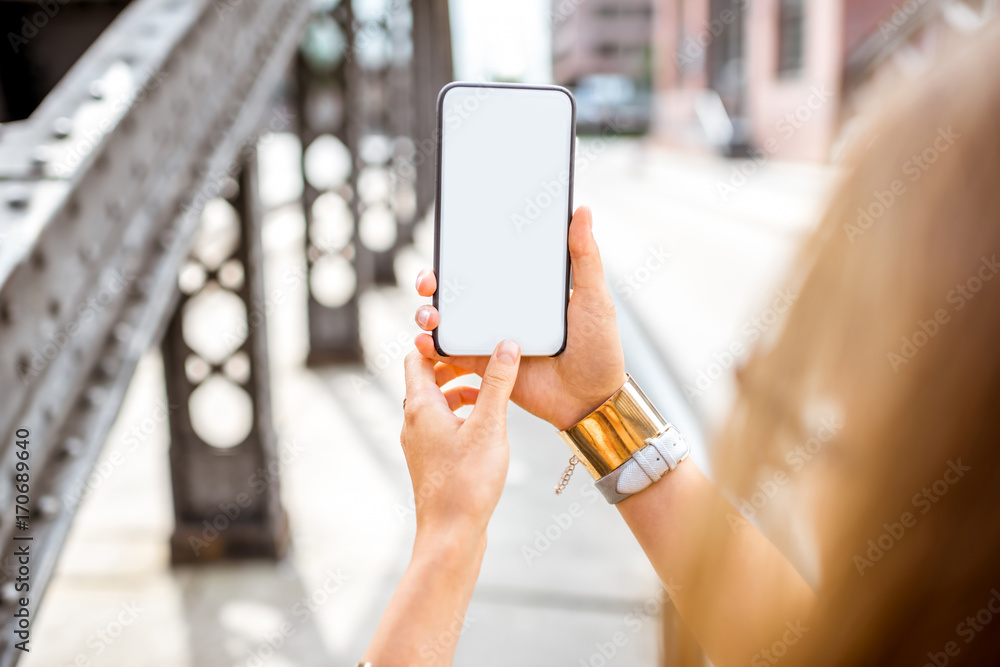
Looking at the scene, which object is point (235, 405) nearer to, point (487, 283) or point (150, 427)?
point (150, 427)

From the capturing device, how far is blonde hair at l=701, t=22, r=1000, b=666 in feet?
2.53

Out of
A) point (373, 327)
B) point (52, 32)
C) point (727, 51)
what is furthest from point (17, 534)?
point (727, 51)

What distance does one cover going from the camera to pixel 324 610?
338 cm

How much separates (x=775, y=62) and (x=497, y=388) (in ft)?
79.0

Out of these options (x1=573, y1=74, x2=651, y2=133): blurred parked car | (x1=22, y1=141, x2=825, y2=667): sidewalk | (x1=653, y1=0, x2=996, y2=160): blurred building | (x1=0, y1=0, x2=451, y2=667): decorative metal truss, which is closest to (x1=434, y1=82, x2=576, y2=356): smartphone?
(x1=22, y1=141, x2=825, y2=667): sidewalk

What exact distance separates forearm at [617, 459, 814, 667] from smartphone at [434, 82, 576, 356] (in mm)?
305

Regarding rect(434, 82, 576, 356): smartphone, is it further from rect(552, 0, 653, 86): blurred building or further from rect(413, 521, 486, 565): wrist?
rect(552, 0, 653, 86): blurred building

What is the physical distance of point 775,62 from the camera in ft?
73.2

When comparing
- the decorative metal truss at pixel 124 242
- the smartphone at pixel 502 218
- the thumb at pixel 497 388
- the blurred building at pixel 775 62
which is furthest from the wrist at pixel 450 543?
the blurred building at pixel 775 62

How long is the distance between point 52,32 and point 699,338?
511 centimetres

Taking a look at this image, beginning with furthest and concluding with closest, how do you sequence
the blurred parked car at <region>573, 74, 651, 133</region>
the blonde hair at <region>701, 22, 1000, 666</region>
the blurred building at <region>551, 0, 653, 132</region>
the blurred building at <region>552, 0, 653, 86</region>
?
the blurred building at <region>552, 0, 653, 86</region>
the blurred building at <region>551, 0, 653, 132</region>
the blurred parked car at <region>573, 74, 651, 133</region>
the blonde hair at <region>701, 22, 1000, 666</region>

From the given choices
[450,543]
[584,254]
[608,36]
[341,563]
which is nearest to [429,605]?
[450,543]

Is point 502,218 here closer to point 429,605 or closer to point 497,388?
point 497,388

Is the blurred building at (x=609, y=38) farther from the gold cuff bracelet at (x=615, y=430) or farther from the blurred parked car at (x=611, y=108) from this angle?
the gold cuff bracelet at (x=615, y=430)
